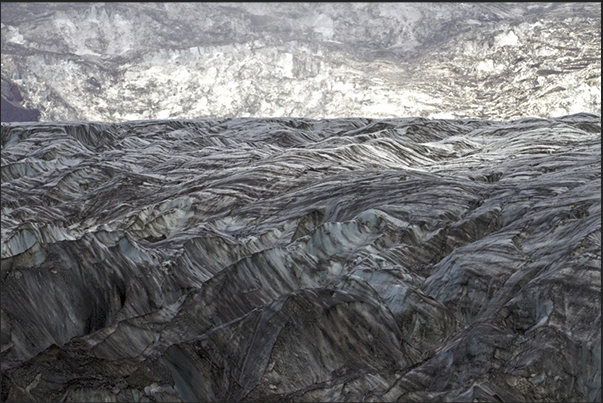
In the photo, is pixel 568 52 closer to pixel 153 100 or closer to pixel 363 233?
pixel 153 100

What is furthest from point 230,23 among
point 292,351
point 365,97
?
point 292,351

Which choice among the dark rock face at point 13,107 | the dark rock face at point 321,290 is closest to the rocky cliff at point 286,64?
the dark rock face at point 13,107

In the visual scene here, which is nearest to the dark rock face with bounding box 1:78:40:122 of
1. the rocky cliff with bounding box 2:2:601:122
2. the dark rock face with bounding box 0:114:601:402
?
the rocky cliff with bounding box 2:2:601:122

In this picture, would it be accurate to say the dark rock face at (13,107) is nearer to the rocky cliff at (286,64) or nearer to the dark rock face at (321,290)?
the rocky cliff at (286,64)

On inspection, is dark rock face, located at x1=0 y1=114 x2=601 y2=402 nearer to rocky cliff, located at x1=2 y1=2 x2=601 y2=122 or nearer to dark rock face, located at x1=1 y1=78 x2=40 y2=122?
rocky cliff, located at x1=2 y1=2 x2=601 y2=122

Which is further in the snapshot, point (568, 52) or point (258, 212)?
point (568, 52)

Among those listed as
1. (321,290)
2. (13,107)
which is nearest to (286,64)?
(13,107)

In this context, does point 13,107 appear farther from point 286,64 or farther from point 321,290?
point 321,290
